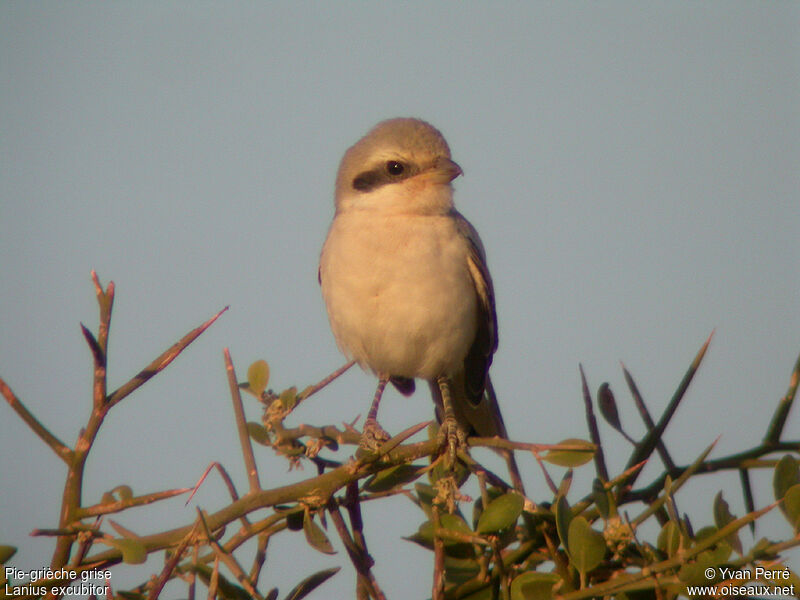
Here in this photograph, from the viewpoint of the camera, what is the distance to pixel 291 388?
2393 mm

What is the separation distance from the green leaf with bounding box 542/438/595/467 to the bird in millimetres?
2608

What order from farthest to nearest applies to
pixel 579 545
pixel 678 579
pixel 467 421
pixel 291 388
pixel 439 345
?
pixel 467 421 → pixel 439 345 → pixel 291 388 → pixel 579 545 → pixel 678 579

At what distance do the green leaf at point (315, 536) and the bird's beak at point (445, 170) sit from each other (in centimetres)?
346

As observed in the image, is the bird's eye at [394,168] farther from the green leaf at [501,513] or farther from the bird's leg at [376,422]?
the green leaf at [501,513]

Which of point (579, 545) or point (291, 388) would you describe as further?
point (291, 388)

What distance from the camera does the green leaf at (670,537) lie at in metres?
1.79

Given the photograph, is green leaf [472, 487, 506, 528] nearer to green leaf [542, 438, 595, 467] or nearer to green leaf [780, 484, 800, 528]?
green leaf [542, 438, 595, 467]

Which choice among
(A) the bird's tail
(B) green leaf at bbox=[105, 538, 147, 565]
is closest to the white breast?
(A) the bird's tail

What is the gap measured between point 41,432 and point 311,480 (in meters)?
0.56

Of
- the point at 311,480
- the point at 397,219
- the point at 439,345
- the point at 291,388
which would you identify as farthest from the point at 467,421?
the point at 311,480

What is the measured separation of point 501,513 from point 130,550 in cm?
74

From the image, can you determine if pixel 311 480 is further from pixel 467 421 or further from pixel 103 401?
pixel 467 421

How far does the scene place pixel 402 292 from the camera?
4.71 meters

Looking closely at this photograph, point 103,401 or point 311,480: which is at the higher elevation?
point 103,401
